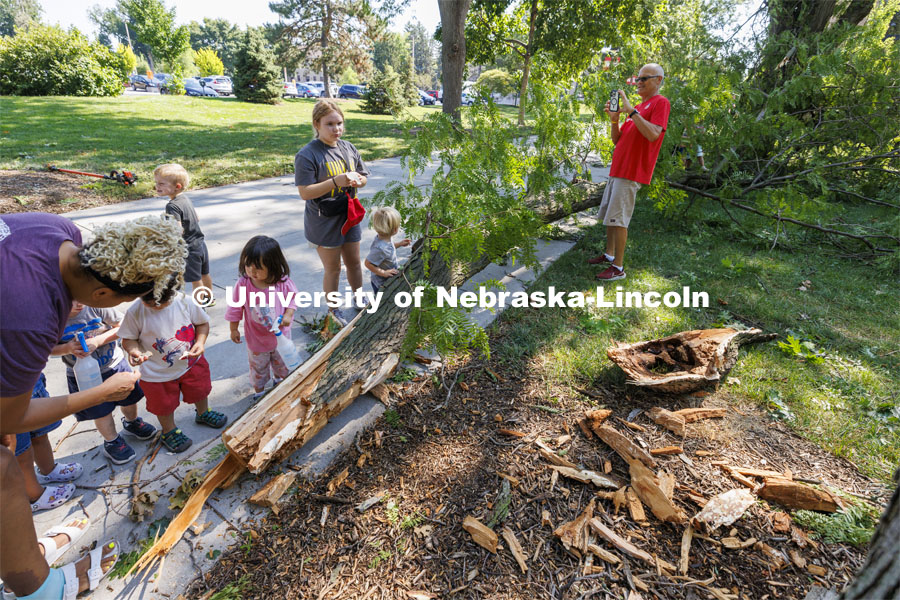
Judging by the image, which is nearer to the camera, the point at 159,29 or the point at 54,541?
the point at 54,541

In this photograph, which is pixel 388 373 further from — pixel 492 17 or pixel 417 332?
pixel 492 17

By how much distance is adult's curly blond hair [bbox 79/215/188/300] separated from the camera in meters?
1.59

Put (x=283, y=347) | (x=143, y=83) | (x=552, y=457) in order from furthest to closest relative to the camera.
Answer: (x=143, y=83), (x=283, y=347), (x=552, y=457)

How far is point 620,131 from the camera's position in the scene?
4.80 m

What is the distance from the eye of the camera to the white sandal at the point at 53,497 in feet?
7.09

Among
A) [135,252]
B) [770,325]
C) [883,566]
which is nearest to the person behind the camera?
[883,566]

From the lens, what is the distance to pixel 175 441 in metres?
2.55

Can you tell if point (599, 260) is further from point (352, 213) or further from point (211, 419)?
point (211, 419)

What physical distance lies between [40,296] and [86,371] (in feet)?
3.72

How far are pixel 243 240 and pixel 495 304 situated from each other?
3.31 meters

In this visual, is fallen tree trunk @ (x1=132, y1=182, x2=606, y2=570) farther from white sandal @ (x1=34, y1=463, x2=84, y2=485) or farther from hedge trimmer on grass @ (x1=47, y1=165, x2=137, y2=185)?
hedge trimmer on grass @ (x1=47, y1=165, x2=137, y2=185)

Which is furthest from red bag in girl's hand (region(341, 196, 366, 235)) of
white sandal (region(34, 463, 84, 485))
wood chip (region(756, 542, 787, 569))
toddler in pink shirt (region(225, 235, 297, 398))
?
wood chip (region(756, 542, 787, 569))

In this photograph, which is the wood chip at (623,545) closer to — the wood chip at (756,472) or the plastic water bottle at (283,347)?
the wood chip at (756,472)

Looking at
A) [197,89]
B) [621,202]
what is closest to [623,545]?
[621,202]
